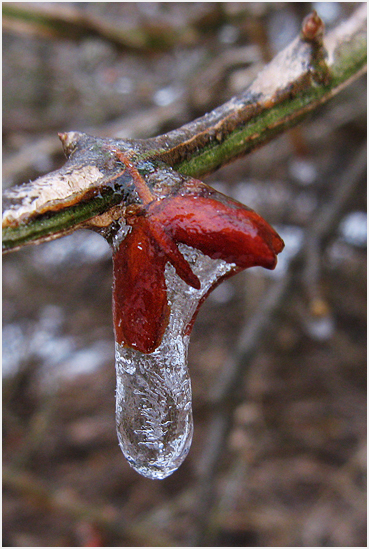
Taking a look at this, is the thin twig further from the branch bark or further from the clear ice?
the clear ice

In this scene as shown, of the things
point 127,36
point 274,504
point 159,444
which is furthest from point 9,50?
point 274,504

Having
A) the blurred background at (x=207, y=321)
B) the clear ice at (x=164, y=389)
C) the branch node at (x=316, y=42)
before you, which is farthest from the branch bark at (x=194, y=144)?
the blurred background at (x=207, y=321)

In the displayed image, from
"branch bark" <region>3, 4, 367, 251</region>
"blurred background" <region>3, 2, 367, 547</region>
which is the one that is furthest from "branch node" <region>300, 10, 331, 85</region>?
"blurred background" <region>3, 2, 367, 547</region>

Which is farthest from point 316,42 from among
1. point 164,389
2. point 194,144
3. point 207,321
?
point 207,321

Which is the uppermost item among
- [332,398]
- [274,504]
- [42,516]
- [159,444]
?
[42,516]

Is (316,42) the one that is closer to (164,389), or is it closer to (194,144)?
(194,144)

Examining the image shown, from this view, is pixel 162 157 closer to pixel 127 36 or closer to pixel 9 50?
pixel 127 36
